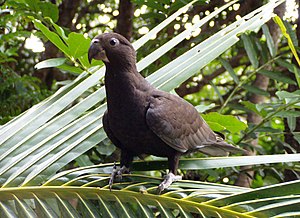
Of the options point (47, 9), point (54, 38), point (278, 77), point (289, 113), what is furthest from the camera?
point (278, 77)

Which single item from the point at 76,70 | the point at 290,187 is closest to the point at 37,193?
Answer: the point at 290,187

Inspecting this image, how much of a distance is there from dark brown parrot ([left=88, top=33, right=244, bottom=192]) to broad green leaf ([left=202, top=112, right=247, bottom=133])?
23 centimetres

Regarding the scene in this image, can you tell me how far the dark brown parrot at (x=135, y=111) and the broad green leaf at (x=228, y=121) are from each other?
23 centimetres

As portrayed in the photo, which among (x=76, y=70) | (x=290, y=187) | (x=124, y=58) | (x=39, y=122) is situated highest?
(x=76, y=70)

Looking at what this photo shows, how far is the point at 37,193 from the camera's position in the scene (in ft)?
3.25

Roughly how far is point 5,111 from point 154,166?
0.82 m

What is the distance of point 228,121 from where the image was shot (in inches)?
56.4

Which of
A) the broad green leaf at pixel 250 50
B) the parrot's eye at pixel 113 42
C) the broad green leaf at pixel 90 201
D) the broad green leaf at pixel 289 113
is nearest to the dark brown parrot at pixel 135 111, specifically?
the parrot's eye at pixel 113 42

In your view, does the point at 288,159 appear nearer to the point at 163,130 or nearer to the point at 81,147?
the point at 163,130

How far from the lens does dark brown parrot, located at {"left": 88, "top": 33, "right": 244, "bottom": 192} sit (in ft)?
3.83

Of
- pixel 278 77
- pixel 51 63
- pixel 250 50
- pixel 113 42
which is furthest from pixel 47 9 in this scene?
pixel 278 77

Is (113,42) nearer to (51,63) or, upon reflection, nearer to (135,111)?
(135,111)

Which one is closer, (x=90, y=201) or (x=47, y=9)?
(x=90, y=201)

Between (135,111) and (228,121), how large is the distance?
1.20 ft
